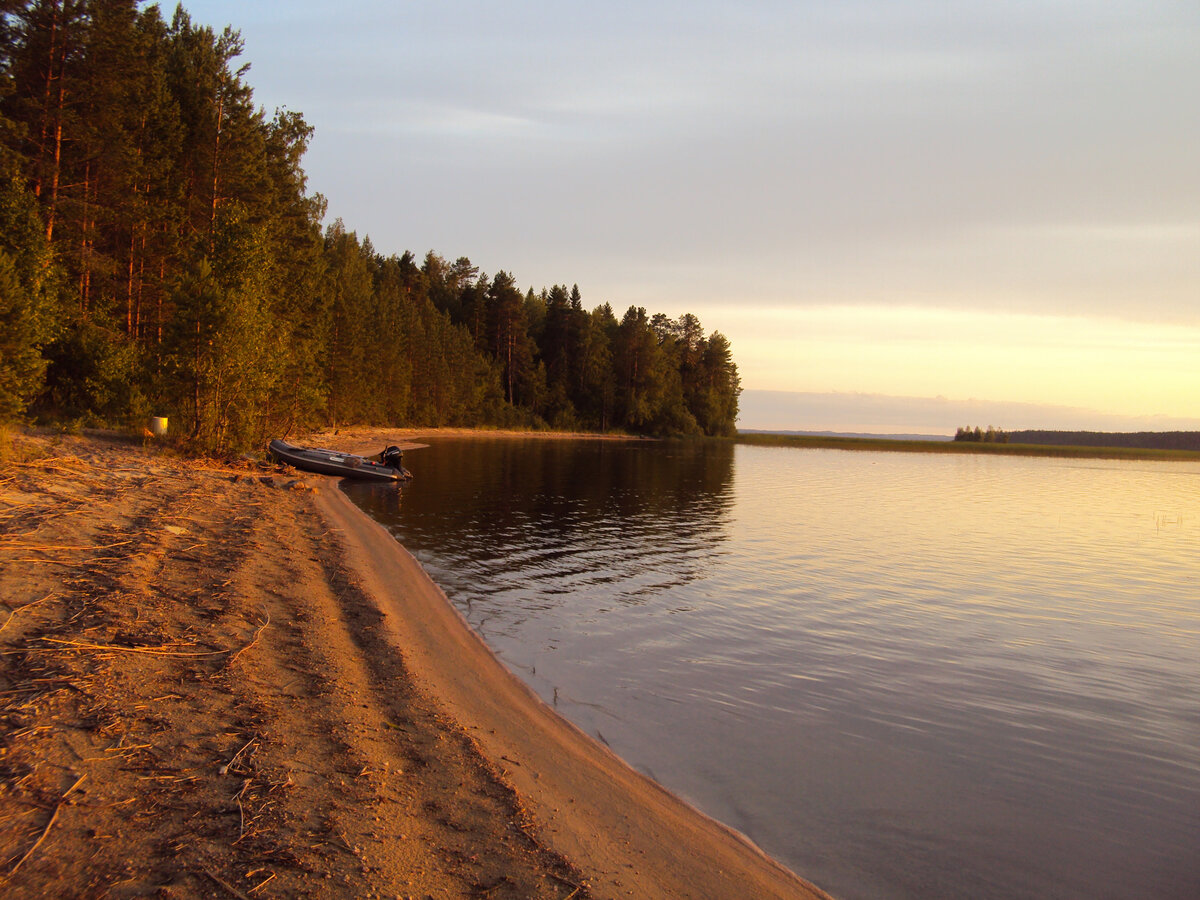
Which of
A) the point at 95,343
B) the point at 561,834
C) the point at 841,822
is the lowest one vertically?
the point at 841,822

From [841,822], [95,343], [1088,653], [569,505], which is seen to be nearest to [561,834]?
[841,822]

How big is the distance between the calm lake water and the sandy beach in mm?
942

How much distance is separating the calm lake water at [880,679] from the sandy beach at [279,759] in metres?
0.94

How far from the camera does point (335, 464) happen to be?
31.3 m

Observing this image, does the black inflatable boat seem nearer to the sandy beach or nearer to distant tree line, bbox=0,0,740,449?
distant tree line, bbox=0,0,740,449

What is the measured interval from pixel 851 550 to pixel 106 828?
20628 millimetres

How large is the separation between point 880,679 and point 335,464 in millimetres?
26642

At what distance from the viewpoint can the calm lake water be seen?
245 inches

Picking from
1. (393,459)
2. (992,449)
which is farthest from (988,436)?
(393,459)

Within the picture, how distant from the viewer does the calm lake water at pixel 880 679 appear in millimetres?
6227

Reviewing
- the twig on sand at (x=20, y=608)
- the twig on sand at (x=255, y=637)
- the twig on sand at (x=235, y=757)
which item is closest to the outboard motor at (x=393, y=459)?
the twig on sand at (x=255, y=637)

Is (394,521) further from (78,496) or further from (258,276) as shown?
(258,276)

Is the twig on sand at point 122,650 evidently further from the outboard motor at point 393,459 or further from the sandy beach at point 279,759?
the outboard motor at point 393,459

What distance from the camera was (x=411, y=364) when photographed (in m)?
79.3
